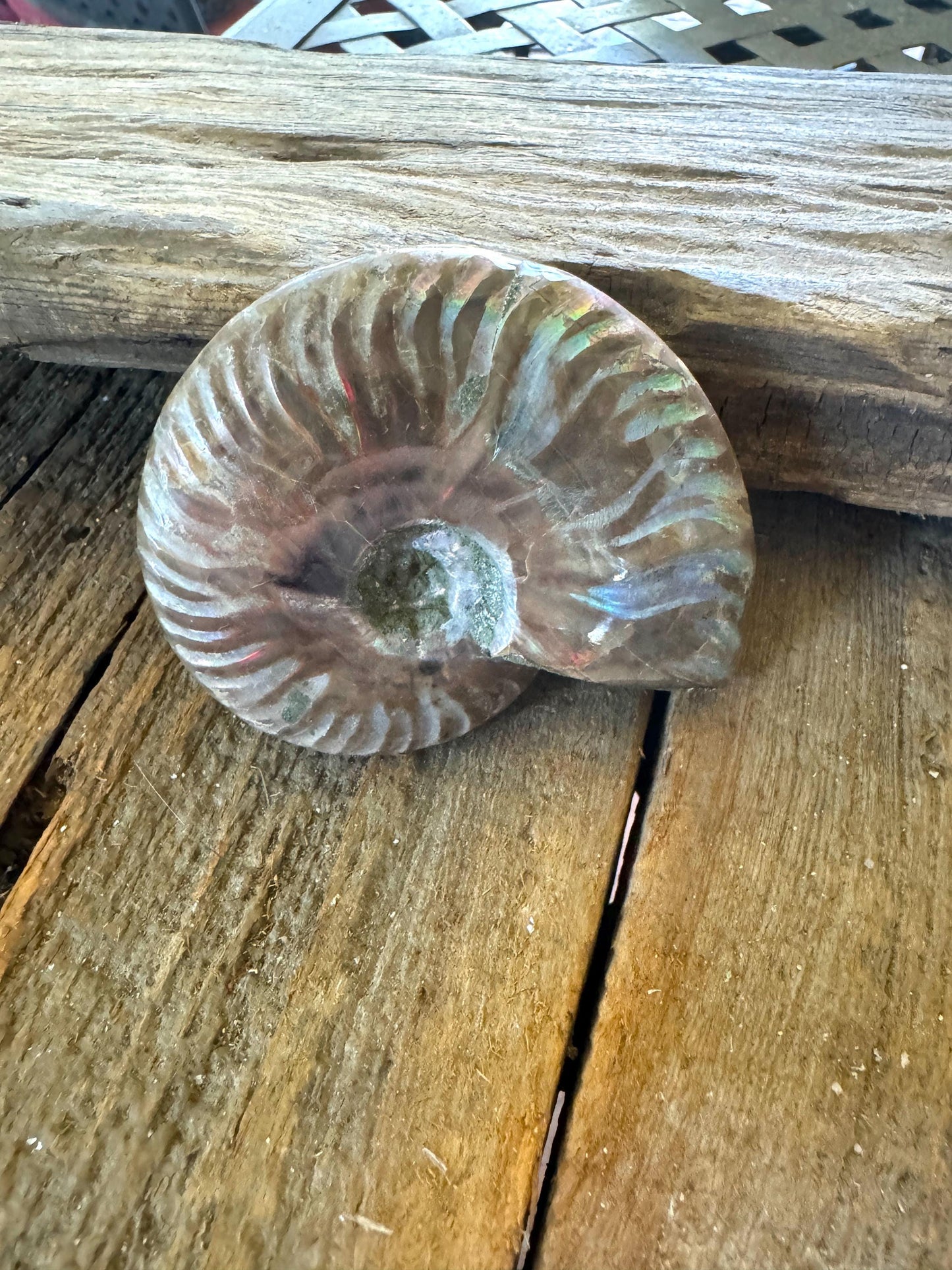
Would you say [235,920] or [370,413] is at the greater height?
[370,413]

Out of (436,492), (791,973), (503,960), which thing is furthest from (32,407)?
(791,973)

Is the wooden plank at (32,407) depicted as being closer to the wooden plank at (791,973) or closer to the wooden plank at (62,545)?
the wooden plank at (62,545)

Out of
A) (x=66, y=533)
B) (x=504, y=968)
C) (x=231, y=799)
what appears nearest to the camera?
(x=504, y=968)

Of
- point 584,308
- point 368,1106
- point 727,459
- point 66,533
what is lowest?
point 368,1106

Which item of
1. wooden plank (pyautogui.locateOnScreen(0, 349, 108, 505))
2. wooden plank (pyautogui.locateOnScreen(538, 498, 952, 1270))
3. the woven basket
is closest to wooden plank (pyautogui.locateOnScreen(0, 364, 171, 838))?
wooden plank (pyautogui.locateOnScreen(0, 349, 108, 505))

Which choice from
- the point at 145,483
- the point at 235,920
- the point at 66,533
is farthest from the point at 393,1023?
the point at 66,533

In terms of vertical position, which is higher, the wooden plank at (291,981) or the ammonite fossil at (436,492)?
the ammonite fossil at (436,492)

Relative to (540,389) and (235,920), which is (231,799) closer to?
(235,920)

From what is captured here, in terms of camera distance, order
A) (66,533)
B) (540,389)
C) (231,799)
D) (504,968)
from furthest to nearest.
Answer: (66,533) < (231,799) < (504,968) < (540,389)

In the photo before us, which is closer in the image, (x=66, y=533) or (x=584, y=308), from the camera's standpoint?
(x=584, y=308)

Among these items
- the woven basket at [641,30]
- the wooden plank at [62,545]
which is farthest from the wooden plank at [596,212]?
the woven basket at [641,30]
